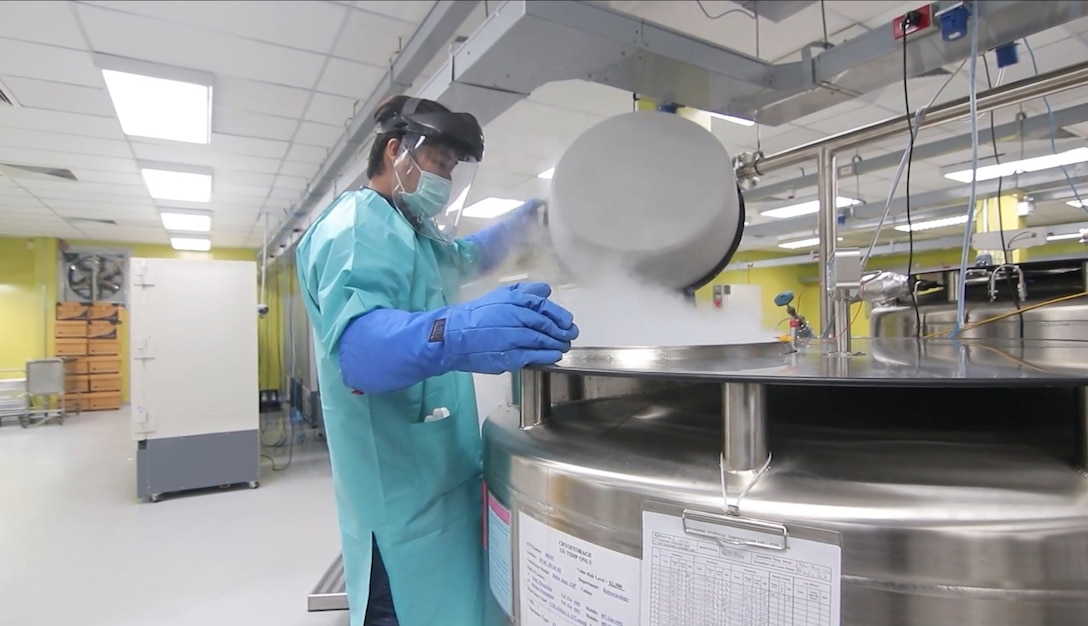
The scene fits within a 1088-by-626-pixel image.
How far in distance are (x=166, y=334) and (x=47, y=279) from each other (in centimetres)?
Answer: 601

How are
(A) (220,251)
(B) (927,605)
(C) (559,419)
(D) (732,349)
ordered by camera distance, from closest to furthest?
1. (B) (927,605)
2. (D) (732,349)
3. (C) (559,419)
4. (A) (220,251)

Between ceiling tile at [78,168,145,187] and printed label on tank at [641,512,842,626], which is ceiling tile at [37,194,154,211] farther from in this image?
printed label on tank at [641,512,842,626]

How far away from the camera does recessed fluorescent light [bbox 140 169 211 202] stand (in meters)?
4.36

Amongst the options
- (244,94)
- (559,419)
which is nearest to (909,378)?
(559,419)

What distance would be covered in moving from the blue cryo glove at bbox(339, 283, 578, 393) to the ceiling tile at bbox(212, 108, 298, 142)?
3.07 meters

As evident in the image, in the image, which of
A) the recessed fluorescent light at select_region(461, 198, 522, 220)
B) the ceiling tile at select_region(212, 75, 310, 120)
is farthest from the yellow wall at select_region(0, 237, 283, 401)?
the recessed fluorescent light at select_region(461, 198, 522, 220)

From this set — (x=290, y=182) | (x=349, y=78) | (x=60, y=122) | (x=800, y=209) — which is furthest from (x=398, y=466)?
(x=800, y=209)

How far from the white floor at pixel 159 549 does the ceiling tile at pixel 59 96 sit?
225 cm

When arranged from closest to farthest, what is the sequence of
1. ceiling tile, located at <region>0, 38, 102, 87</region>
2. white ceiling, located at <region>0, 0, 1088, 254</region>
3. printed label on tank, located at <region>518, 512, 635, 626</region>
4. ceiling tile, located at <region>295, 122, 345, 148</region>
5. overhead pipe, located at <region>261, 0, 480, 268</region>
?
1. printed label on tank, located at <region>518, 512, 635, 626</region>
2. overhead pipe, located at <region>261, 0, 480, 268</region>
3. white ceiling, located at <region>0, 0, 1088, 254</region>
4. ceiling tile, located at <region>0, 38, 102, 87</region>
5. ceiling tile, located at <region>295, 122, 345, 148</region>

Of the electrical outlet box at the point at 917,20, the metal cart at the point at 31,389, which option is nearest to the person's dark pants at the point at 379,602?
the electrical outlet box at the point at 917,20

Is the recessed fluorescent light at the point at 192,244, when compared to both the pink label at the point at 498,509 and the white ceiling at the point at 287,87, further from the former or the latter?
the pink label at the point at 498,509

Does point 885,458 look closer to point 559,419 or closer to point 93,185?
point 559,419

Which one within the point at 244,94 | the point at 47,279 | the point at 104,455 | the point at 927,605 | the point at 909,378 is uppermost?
the point at 244,94

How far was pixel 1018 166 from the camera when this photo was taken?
415cm
